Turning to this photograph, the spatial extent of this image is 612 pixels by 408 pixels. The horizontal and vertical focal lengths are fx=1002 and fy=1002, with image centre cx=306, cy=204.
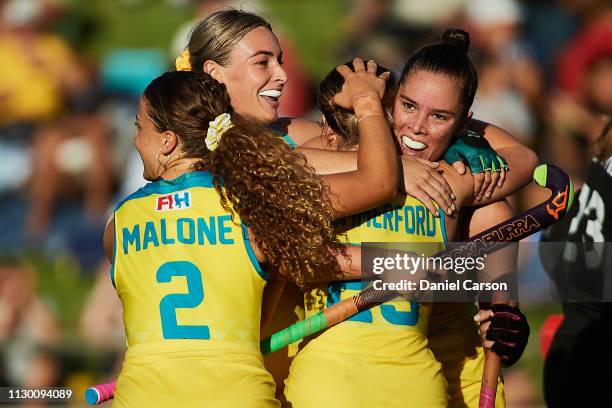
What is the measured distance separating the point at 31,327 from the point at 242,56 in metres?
4.86

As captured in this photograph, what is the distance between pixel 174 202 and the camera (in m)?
3.12

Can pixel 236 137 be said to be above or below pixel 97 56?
below

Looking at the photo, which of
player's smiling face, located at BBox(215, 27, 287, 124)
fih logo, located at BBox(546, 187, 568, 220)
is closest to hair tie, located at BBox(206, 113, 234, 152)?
player's smiling face, located at BBox(215, 27, 287, 124)

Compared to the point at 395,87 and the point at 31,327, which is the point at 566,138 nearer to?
the point at 31,327

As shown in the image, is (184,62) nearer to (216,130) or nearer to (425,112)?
(216,130)

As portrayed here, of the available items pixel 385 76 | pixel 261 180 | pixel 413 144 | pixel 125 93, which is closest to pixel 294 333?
pixel 261 180

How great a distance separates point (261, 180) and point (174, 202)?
28 centimetres

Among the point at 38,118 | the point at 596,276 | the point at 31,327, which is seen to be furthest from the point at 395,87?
the point at 38,118

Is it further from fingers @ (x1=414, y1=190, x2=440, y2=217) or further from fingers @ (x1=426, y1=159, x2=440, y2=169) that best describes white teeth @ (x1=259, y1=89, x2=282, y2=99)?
fingers @ (x1=414, y1=190, x2=440, y2=217)

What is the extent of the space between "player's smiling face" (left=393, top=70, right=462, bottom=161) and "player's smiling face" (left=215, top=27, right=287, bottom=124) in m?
0.55

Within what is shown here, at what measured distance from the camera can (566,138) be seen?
28.4 ft

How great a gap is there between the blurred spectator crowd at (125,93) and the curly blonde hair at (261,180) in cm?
511

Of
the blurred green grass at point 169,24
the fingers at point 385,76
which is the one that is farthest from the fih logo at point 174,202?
the blurred green grass at point 169,24

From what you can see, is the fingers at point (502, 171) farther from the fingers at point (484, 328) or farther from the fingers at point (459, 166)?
the fingers at point (484, 328)
